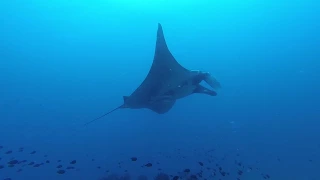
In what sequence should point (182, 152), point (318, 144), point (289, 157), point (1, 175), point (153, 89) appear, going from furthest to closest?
point (318, 144), point (289, 157), point (182, 152), point (1, 175), point (153, 89)

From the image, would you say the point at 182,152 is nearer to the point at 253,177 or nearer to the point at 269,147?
the point at 253,177

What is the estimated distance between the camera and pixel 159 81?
7773mm

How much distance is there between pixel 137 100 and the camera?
7.83 m

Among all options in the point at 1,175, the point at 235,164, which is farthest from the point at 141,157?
the point at 1,175

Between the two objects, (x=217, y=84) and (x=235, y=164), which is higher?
(x=217, y=84)

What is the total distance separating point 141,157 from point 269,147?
10061 mm

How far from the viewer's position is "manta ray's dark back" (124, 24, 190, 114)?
24.7ft

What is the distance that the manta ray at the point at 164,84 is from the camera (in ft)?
24.9

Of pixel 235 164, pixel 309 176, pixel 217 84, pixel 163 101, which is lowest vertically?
pixel 309 176

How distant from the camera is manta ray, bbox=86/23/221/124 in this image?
7594mm

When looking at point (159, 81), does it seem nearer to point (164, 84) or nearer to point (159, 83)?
point (159, 83)

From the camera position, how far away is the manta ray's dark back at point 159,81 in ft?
24.7

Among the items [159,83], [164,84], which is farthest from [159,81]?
[164,84]

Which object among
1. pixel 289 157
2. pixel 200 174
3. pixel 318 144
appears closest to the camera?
pixel 200 174
